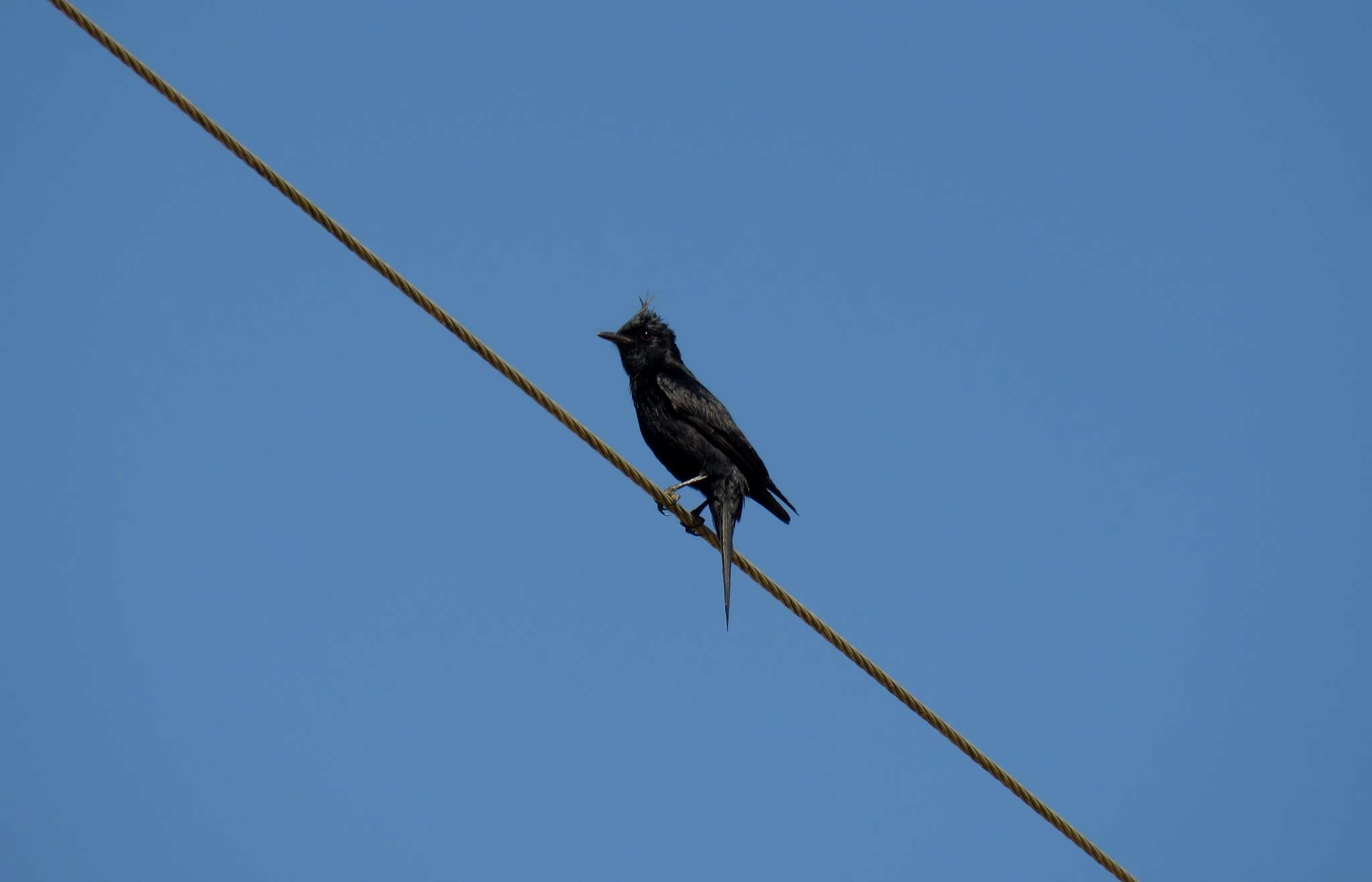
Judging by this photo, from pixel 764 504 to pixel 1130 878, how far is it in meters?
4.08

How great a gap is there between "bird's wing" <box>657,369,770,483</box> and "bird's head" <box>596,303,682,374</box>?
0.35 metres

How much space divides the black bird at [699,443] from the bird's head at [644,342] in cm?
2

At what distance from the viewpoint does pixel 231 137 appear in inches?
204

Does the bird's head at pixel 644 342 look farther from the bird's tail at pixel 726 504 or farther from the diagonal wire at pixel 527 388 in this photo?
the diagonal wire at pixel 527 388

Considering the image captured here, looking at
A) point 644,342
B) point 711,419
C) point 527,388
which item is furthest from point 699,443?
point 527,388

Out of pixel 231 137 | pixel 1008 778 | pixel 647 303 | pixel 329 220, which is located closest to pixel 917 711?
pixel 1008 778

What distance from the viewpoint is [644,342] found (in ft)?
32.1

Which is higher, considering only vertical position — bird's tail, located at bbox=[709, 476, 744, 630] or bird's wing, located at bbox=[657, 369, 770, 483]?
bird's wing, located at bbox=[657, 369, 770, 483]

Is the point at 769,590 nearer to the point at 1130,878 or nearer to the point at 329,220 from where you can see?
the point at 1130,878

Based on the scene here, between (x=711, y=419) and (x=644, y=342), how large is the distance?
1.09 meters


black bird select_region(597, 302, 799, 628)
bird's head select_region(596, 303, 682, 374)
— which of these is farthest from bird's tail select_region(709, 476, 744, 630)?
bird's head select_region(596, 303, 682, 374)

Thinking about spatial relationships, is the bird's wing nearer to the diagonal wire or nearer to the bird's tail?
the bird's tail

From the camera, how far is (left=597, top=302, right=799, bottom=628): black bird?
8836 mm

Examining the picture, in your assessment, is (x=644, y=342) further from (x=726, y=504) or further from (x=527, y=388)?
(x=527, y=388)
